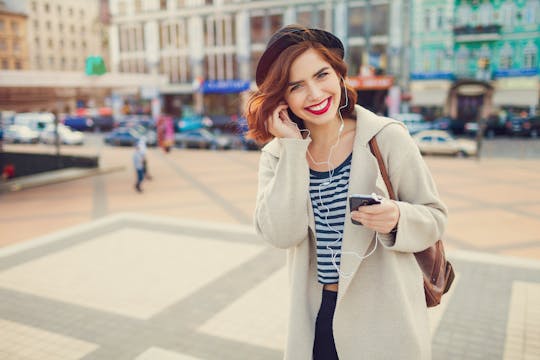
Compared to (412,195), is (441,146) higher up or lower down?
lower down

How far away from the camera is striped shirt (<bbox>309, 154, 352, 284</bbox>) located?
190 centimetres

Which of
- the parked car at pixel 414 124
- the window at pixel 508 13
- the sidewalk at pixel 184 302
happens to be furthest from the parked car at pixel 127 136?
the window at pixel 508 13

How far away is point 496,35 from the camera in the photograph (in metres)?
31.2

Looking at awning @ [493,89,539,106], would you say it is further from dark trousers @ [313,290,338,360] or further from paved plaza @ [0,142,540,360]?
dark trousers @ [313,290,338,360]

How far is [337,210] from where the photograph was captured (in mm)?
1908

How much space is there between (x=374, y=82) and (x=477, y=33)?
7437 mm

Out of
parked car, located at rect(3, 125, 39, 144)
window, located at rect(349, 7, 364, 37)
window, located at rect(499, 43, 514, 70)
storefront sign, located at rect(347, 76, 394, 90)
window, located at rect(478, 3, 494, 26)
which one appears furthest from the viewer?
window, located at rect(349, 7, 364, 37)

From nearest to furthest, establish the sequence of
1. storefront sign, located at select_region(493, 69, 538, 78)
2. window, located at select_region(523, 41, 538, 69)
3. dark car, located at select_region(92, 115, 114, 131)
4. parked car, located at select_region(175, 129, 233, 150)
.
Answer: parked car, located at select_region(175, 129, 233, 150) < storefront sign, located at select_region(493, 69, 538, 78) < window, located at select_region(523, 41, 538, 69) < dark car, located at select_region(92, 115, 114, 131)

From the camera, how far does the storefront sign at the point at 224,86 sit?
38.5m

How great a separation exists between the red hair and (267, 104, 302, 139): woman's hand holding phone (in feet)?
0.10

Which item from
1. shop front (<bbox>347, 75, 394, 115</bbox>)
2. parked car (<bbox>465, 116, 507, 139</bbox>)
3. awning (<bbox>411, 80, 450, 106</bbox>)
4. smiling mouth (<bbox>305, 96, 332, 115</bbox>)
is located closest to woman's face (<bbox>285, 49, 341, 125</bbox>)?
smiling mouth (<bbox>305, 96, 332, 115</bbox>)

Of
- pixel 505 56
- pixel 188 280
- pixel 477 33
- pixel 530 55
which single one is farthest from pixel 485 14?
pixel 188 280

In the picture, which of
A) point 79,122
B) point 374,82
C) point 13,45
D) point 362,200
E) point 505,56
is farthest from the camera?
point 13,45

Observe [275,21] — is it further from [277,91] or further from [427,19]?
[277,91]
